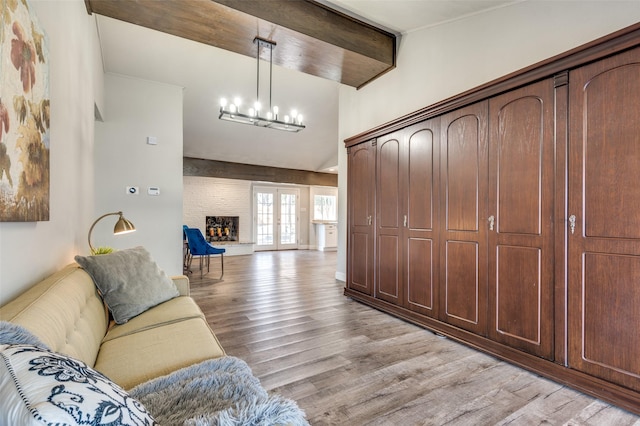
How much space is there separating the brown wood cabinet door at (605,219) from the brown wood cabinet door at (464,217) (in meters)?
0.60

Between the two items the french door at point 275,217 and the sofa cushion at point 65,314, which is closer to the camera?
the sofa cushion at point 65,314

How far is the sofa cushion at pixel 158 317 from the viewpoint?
175cm

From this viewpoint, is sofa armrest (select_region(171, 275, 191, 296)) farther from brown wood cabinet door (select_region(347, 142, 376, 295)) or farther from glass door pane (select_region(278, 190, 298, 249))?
glass door pane (select_region(278, 190, 298, 249))

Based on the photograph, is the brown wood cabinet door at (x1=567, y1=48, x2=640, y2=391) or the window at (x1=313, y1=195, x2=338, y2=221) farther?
the window at (x1=313, y1=195, x2=338, y2=221)

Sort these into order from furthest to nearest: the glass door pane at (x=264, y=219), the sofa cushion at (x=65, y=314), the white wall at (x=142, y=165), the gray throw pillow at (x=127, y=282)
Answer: the glass door pane at (x=264, y=219) < the white wall at (x=142, y=165) < the gray throw pillow at (x=127, y=282) < the sofa cushion at (x=65, y=314)

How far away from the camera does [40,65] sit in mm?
1411

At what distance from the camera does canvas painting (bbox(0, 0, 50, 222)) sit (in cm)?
109

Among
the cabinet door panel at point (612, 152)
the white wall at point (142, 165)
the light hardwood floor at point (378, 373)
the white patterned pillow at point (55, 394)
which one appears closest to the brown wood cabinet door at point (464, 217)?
the light hardwood floor at point (378, 373)

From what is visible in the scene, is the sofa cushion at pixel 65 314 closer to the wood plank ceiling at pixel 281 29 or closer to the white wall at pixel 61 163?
the white wall at pixel 61 163

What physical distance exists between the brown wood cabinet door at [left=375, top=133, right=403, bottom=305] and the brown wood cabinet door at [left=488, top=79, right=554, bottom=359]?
3.36ft

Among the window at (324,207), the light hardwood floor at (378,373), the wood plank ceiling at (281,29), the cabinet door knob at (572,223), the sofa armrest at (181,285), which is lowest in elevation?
the light hardwood floor at (378,373)

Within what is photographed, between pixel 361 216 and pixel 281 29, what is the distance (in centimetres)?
229

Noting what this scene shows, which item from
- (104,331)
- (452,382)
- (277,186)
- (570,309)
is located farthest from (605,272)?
(277,186)

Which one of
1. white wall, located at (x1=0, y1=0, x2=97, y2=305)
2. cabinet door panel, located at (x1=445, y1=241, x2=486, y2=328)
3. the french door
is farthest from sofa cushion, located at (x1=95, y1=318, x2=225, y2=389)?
the french door
